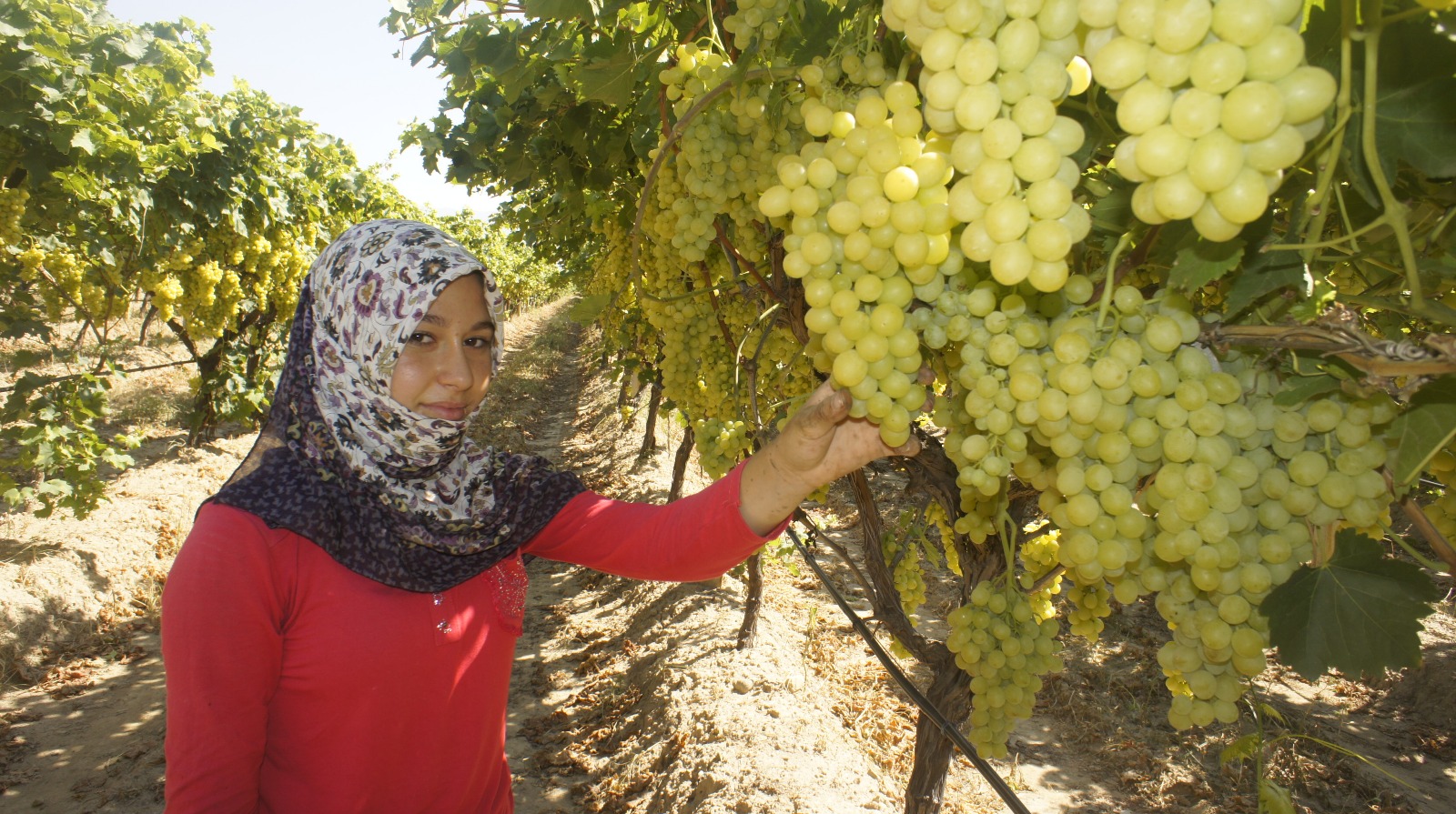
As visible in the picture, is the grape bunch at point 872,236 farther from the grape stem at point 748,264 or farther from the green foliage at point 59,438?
the green foliage at point 59,438

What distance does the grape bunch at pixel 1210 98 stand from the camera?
1.67 ft

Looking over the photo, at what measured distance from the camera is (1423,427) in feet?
2.54

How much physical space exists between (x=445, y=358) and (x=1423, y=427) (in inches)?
66.0

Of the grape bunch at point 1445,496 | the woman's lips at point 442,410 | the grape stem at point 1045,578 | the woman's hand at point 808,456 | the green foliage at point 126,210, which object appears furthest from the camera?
the green foliage at point 126,210

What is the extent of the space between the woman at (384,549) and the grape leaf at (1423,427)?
673 millimetres

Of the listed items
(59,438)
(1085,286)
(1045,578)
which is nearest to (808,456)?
(1085,286)

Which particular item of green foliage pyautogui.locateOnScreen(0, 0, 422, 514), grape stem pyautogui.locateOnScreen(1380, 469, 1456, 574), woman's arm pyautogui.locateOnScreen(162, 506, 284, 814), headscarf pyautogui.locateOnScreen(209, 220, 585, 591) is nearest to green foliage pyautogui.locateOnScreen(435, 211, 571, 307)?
green foliage pyautogui.locateOnScreen(0, 0, 422, 514)

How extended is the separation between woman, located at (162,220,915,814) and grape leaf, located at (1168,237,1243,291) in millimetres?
611

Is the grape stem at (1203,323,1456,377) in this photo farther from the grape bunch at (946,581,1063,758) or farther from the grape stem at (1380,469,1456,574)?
the grape bunch at (946,581,1063,758)

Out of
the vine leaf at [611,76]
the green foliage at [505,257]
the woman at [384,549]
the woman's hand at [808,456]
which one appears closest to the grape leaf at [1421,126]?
the woman's hand at [808,456]

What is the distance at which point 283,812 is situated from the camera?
1.61 m

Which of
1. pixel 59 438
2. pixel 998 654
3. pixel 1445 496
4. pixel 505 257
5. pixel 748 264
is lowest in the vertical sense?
pixel 59 438

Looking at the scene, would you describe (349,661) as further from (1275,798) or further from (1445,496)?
(1445,496)

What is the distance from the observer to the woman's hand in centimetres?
121
